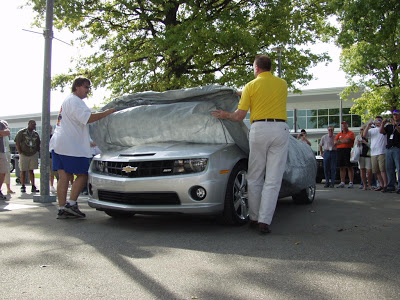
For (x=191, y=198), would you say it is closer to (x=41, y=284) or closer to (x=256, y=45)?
(x=41, y=284)

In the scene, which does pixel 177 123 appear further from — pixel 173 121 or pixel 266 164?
pixel 266 164

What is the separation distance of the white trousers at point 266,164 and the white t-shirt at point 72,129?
234 cm

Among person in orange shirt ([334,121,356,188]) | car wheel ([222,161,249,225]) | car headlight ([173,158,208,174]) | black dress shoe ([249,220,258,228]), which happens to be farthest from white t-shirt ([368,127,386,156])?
car headlight ([173,158,208,174])

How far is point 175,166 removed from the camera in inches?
196

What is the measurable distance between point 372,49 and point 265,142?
20.3 metres

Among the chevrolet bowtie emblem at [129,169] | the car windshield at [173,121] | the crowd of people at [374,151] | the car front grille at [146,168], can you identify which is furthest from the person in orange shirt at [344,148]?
the chevrolet bowtie emblem at [129,169]

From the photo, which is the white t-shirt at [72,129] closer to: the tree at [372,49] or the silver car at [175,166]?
the silver car at [175,166]

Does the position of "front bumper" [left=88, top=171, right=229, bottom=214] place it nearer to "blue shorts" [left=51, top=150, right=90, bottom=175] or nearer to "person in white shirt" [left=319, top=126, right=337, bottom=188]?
"blue shorts" [left=51, top=150, right=90, bottom=175]

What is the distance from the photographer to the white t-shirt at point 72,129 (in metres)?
5.80

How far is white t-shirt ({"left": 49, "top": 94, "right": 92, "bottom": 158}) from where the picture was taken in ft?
19.0

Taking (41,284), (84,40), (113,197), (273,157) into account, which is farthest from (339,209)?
(84,40)

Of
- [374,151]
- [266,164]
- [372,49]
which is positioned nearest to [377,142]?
[374,151]

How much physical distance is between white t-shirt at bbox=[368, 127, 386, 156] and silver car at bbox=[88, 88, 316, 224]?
541 cm

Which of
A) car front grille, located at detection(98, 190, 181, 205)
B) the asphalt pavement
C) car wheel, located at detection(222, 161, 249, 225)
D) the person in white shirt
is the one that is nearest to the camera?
the asphalt pavement
